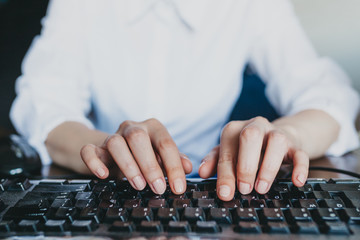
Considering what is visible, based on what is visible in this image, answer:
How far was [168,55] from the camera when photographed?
742 millimetres

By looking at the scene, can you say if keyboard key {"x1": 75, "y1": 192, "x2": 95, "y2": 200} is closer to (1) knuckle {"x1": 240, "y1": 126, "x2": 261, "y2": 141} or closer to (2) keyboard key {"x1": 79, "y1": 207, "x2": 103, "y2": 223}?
(2) keyboard key {"x1": 79, "y1": 207, "x2": 103, "y2": 223}

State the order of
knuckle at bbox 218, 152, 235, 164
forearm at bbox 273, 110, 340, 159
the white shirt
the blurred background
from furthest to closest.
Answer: the blurred background
the white shirt
forearm at bbox 273, 110, 340, 159
knuckle at bbox 218, 152, 235, 164

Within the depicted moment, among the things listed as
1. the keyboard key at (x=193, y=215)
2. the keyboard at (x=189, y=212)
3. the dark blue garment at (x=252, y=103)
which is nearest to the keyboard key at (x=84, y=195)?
the keyboard at (x=189, y=212)

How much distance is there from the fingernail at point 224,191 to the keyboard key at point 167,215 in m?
0.05

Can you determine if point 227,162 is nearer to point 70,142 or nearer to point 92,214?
point 92,214

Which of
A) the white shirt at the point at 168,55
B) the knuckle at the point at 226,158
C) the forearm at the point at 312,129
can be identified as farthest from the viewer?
the white shirt at the point at 168,55

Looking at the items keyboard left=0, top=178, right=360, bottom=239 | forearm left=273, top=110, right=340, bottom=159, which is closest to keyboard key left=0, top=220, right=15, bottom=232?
keyboard left=0, top=178, right=360, bottom=239

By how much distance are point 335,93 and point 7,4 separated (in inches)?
36.5

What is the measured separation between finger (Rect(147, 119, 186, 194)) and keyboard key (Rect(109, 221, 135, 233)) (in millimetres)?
68

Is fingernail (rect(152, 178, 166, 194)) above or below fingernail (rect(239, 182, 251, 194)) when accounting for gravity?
above

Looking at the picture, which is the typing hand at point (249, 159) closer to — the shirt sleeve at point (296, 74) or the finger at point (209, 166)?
the finger at point (209, 166)

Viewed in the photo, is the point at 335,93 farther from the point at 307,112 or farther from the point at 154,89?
the point at 154,89

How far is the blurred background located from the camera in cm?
95

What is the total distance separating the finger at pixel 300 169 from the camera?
1.02 ft
